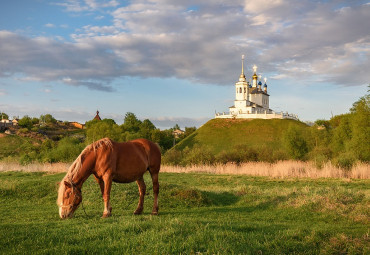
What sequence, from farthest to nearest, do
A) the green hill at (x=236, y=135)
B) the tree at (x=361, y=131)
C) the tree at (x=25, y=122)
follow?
the tree at (x=25, y=122), the green hill at (x=236, y=135), the tree at (x=361, y=131)

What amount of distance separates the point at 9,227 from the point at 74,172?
6.75 ft

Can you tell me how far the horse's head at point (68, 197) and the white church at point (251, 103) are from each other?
97291 mm

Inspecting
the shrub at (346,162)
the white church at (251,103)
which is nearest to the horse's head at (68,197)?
the shrub at (346,162)

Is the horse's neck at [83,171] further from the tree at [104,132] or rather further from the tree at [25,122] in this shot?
the tree at [25,122]

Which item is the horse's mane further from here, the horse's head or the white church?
the white church

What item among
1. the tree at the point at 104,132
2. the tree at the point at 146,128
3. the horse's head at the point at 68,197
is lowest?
the horse's head at the point at 68,197

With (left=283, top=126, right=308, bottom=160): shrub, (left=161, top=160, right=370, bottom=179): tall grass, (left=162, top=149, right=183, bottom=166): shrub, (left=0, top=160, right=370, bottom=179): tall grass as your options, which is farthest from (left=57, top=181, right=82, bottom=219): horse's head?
(left=283, top=126, right=308, bottom=160): shrub

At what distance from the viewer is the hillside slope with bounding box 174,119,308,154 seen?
276ft

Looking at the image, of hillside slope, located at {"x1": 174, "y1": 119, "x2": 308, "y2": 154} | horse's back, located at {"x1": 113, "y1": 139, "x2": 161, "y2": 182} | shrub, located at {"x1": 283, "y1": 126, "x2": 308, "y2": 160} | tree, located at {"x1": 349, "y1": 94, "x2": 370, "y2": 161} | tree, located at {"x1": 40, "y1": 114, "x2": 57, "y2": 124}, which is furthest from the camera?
tree, located at {"x1": 40, "y1": 114, "x2": 57, "y2": 124}

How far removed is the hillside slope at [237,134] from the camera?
84.1 meters

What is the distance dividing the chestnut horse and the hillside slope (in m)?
68.6

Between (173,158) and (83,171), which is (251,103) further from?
(83,171)

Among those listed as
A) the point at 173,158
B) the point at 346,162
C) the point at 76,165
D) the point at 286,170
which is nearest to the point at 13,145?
the point at 173,158

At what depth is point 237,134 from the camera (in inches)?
3634
